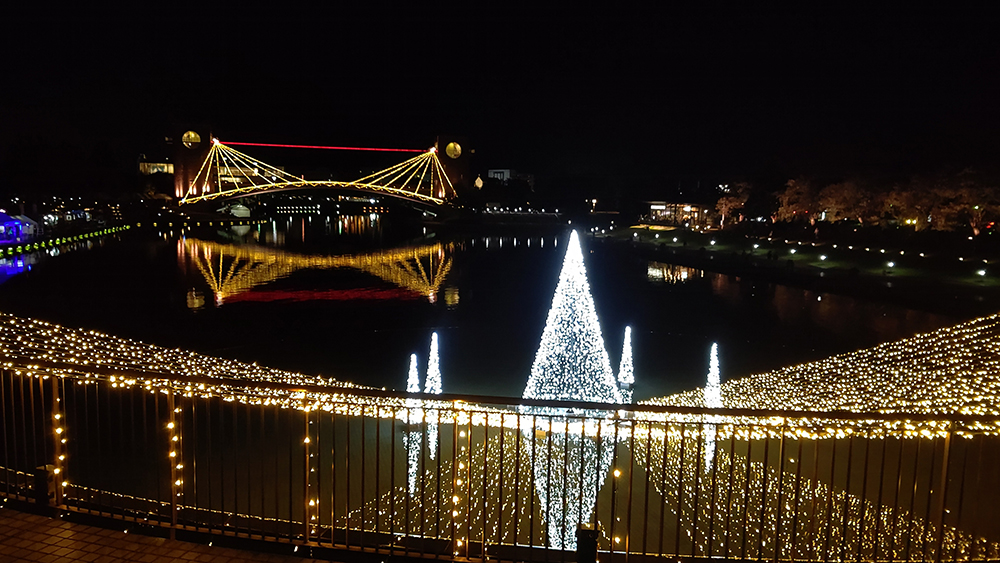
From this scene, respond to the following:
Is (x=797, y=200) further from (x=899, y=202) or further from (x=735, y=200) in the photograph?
(x=735, y=200)

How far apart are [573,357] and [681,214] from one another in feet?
188


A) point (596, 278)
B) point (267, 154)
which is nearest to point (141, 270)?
point (596, 278)

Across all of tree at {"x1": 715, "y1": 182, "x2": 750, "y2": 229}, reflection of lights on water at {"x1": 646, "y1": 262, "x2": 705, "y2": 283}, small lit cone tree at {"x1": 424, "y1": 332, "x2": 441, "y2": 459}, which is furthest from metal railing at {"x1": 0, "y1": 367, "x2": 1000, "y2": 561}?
tree at {"x1": 715, "y1": 182, "x2": 750, "y2": 229}

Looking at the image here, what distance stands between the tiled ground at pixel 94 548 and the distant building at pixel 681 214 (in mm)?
49823

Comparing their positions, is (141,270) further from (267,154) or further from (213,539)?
(267,154)

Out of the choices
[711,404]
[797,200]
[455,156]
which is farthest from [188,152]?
[711,404]

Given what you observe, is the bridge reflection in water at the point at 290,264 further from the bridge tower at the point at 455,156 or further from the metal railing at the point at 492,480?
the bridge tower at the point at 455,156

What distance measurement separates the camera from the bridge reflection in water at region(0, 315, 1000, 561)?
371 cm

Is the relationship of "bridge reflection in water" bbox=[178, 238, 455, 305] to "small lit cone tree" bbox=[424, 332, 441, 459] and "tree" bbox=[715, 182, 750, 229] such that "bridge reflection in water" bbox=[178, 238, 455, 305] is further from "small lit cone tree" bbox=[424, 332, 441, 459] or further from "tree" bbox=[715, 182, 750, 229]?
"tree" bbox=[715, 182, 750, 229]

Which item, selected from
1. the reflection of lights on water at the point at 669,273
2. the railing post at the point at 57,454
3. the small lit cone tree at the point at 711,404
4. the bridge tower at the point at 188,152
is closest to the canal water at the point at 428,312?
the reflection of lights on water at the point at 669,273

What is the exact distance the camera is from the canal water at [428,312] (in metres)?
13.3

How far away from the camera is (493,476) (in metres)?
7.27

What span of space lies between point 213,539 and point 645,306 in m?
17.5

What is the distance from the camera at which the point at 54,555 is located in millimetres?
3559
